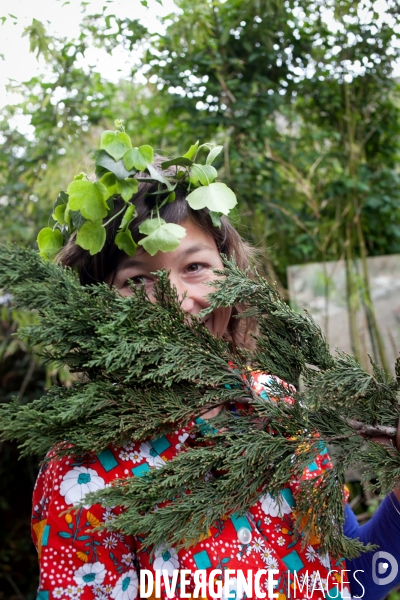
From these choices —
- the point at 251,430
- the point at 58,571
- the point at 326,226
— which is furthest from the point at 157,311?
the point at 326,226

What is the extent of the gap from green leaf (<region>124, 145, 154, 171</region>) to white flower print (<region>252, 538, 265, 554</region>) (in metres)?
0.78

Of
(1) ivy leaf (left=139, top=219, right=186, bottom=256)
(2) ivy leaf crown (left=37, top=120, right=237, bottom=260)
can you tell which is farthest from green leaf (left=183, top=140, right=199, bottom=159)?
(1) ivy leaf (left=139, top=219, right=186, bottom=256)

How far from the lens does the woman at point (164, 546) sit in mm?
955

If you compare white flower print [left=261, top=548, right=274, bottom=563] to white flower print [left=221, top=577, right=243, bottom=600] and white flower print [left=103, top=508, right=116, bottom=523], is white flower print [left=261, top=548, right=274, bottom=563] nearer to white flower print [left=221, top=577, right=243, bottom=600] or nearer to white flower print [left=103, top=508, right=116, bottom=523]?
white flower print [left=221, top=577, right=243, bottom=600]

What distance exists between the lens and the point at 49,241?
1.16 meters

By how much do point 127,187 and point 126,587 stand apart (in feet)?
2.51

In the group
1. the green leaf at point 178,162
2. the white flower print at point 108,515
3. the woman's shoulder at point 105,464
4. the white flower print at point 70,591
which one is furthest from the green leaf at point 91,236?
the white flower print at point 70,591

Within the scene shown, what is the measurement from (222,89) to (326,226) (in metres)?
1.04

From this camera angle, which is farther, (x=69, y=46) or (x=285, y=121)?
(x=285, y=121)

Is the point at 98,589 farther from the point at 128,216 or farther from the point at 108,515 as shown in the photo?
the point at 128,216

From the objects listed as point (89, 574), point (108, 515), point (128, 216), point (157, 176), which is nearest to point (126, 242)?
point (128, 216)

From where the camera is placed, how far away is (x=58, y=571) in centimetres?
95

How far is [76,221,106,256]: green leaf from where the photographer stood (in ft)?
3.42

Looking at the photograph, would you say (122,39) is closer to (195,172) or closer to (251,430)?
(195,172)
